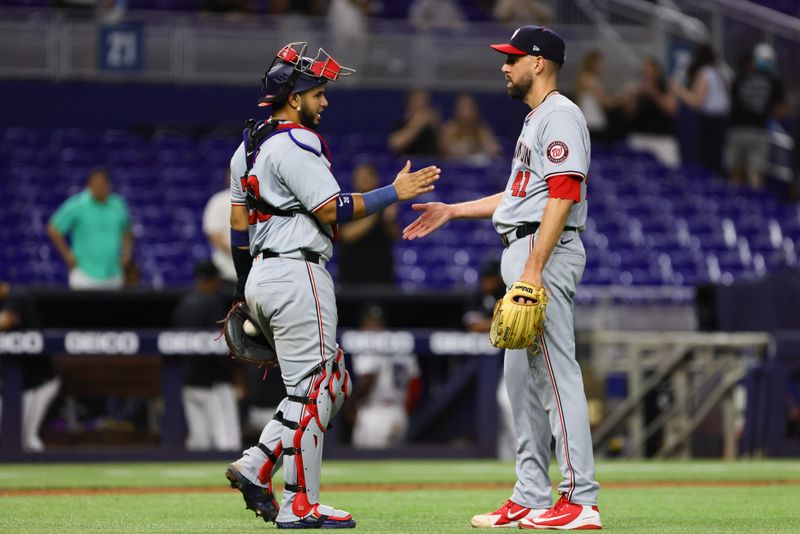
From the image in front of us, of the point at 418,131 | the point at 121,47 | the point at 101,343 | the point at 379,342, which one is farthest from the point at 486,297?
the point at 121,47

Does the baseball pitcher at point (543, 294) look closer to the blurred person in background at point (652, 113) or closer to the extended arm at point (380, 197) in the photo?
the extended arm at point (380, 197)

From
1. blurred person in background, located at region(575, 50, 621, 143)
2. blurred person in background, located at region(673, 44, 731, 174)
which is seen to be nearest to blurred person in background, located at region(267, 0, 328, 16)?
blurred person in background, located at region(575, 50, 621, 143)

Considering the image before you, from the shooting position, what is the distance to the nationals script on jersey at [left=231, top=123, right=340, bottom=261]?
236 inches

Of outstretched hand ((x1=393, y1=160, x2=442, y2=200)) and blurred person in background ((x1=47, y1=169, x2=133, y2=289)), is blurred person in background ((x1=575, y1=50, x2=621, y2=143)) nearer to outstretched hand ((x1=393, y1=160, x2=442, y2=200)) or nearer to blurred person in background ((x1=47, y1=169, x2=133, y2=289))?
blurred person in background ((x1=47, y1=169, x2=133, y2=289))

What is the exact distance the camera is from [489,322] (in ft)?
40.1

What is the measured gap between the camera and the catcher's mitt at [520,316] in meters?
5.84

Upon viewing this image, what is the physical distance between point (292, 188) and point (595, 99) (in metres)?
13.1

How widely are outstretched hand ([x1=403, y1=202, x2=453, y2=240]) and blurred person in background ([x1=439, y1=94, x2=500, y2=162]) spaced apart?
11.6 meters

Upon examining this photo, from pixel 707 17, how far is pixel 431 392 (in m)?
9.51

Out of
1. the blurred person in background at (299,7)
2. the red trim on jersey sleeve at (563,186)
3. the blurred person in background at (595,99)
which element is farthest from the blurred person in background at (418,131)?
the red trim on jersey sleeve at (563,186)

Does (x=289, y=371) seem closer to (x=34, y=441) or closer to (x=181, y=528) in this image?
(x=181, y=528)

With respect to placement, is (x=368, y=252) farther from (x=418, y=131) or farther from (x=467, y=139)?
(x=467, y=139)

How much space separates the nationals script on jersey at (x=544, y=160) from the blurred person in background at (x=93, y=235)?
26.3 ft

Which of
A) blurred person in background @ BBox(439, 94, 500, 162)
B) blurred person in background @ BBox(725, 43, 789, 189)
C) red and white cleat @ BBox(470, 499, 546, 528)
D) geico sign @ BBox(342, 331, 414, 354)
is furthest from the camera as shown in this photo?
→ blurred person in background @ BBox(725, 43, 789, 189)
